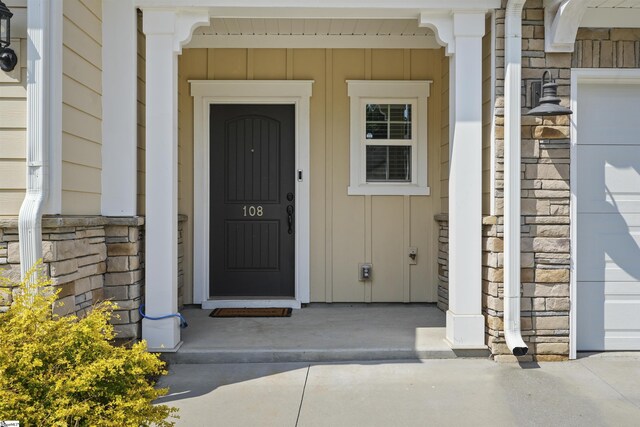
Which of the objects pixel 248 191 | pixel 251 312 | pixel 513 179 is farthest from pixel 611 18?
pixel 251 312

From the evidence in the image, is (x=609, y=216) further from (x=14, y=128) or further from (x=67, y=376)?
(x=14, y=128)

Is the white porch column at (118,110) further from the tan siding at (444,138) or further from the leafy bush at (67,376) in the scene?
the tan siding at (444,138)

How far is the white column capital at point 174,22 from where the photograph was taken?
3988mm

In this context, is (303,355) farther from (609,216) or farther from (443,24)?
(443,24)

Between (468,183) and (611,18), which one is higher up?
(611,18)

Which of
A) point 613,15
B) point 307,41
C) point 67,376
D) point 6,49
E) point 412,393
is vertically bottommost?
point 412,393

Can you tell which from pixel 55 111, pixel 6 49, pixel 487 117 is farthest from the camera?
pixel 487 117

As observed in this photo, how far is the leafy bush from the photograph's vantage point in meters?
2.02

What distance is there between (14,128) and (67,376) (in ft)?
5.46

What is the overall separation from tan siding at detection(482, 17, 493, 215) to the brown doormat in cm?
211

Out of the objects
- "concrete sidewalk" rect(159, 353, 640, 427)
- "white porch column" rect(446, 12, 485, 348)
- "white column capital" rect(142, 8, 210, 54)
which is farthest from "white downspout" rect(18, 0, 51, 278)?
"white porch column" rect(446, 12, 485, 348)

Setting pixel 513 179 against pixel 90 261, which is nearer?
pixel 90 261

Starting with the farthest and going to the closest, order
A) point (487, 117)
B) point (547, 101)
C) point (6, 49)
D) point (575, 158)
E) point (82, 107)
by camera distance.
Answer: point (487, 117) < point (575, 158) < point (547, 101) < point (82, 107) < point (6, 49)

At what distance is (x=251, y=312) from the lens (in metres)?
5.21
